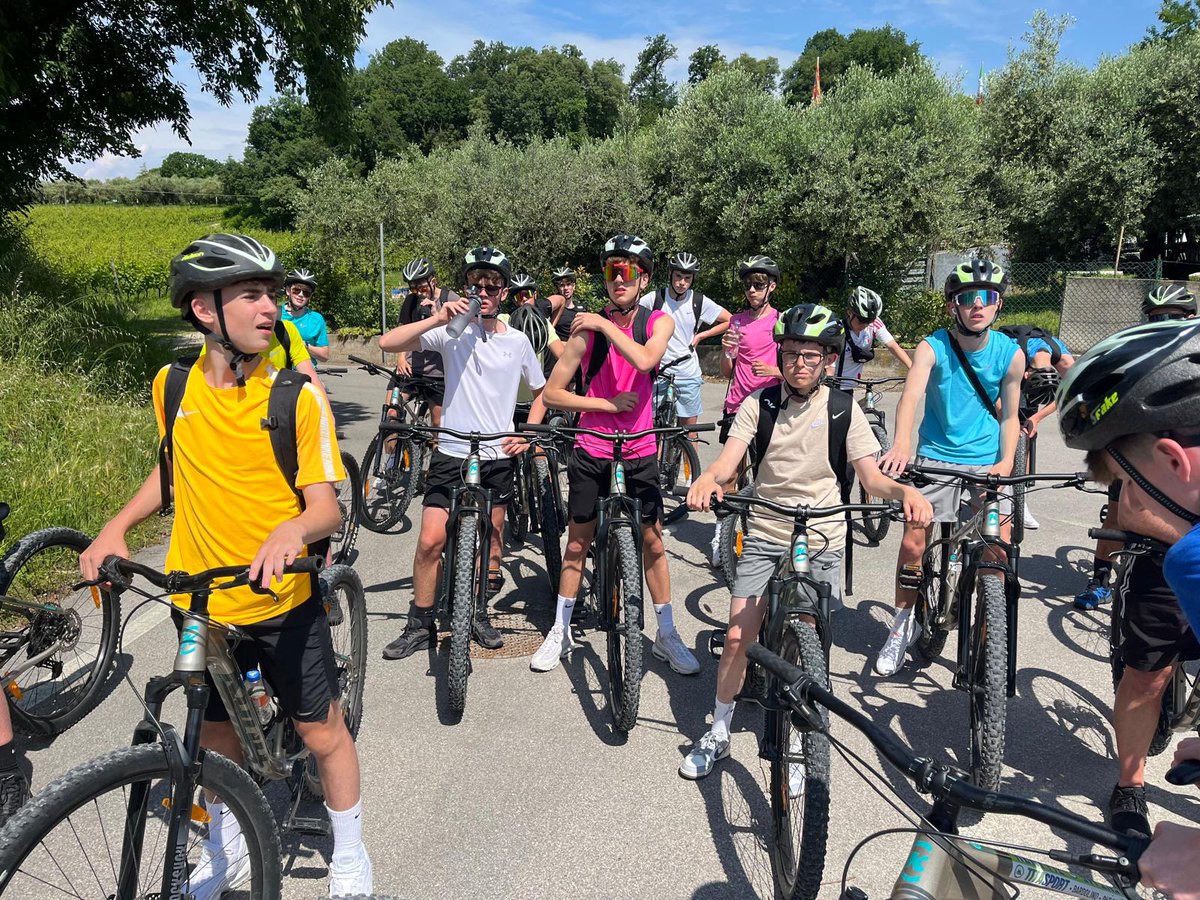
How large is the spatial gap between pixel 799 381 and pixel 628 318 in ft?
4.07

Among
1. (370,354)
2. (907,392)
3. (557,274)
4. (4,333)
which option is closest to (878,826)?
(907,392)

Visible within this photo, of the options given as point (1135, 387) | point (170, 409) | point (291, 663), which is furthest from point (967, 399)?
point (170, 409)

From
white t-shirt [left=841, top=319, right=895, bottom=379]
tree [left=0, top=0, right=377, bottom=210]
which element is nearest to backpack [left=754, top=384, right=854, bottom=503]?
white t-shirt [left=841, top=319, right=895, bottom=379]

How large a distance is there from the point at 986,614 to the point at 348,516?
15.6 feet

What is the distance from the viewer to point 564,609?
4793 mm

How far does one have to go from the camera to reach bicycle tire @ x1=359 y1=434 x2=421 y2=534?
7.29 meters

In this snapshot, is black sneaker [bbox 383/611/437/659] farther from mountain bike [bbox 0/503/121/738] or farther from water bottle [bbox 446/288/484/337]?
water bottle [bbox 446/288/484/337]

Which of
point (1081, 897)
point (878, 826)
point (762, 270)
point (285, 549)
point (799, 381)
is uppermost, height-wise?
point (762, 270)

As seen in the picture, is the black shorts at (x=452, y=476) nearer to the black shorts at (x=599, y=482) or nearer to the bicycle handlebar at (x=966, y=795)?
the black shorts at (x=599, y=482)

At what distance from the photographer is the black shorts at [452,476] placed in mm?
4730

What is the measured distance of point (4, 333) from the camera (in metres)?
8.87

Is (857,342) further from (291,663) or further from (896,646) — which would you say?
(291,663)

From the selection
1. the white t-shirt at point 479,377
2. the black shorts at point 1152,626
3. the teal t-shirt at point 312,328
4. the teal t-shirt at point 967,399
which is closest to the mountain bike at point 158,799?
the white t-shirt at point 479,377

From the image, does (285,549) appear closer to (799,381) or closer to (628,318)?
(799,381)
